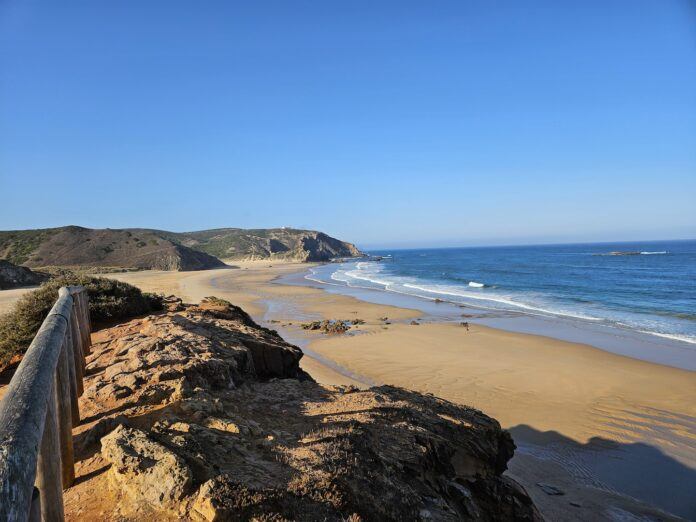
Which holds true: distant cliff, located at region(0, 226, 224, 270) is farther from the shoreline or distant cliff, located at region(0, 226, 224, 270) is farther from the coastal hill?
the shoreline

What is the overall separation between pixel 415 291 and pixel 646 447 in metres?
27.1

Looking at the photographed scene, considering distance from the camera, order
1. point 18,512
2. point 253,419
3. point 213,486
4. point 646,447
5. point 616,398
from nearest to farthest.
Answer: point 18,512
point 213,486
point 253,419
point 646,447
point 616,398

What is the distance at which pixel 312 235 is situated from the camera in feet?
392

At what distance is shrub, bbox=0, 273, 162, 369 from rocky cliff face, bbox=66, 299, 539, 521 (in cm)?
149

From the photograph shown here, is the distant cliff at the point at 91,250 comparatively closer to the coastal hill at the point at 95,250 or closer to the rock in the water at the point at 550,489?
the coastal hill at the point at 95,250

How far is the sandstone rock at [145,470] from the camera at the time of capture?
2729 mm

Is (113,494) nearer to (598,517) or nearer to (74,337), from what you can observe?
(74,337)

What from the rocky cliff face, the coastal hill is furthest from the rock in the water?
the coastal hill

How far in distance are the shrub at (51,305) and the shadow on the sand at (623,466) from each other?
27.7ft

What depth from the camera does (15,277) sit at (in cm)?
2895

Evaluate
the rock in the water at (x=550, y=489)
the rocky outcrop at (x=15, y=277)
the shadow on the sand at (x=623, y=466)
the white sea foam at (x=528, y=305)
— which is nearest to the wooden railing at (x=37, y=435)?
the rock in the water at (x=550, y=489)

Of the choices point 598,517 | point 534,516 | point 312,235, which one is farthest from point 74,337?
point 312,235

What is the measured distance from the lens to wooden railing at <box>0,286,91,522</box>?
134cm

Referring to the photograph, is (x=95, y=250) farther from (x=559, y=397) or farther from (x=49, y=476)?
(x=49, y=476)
